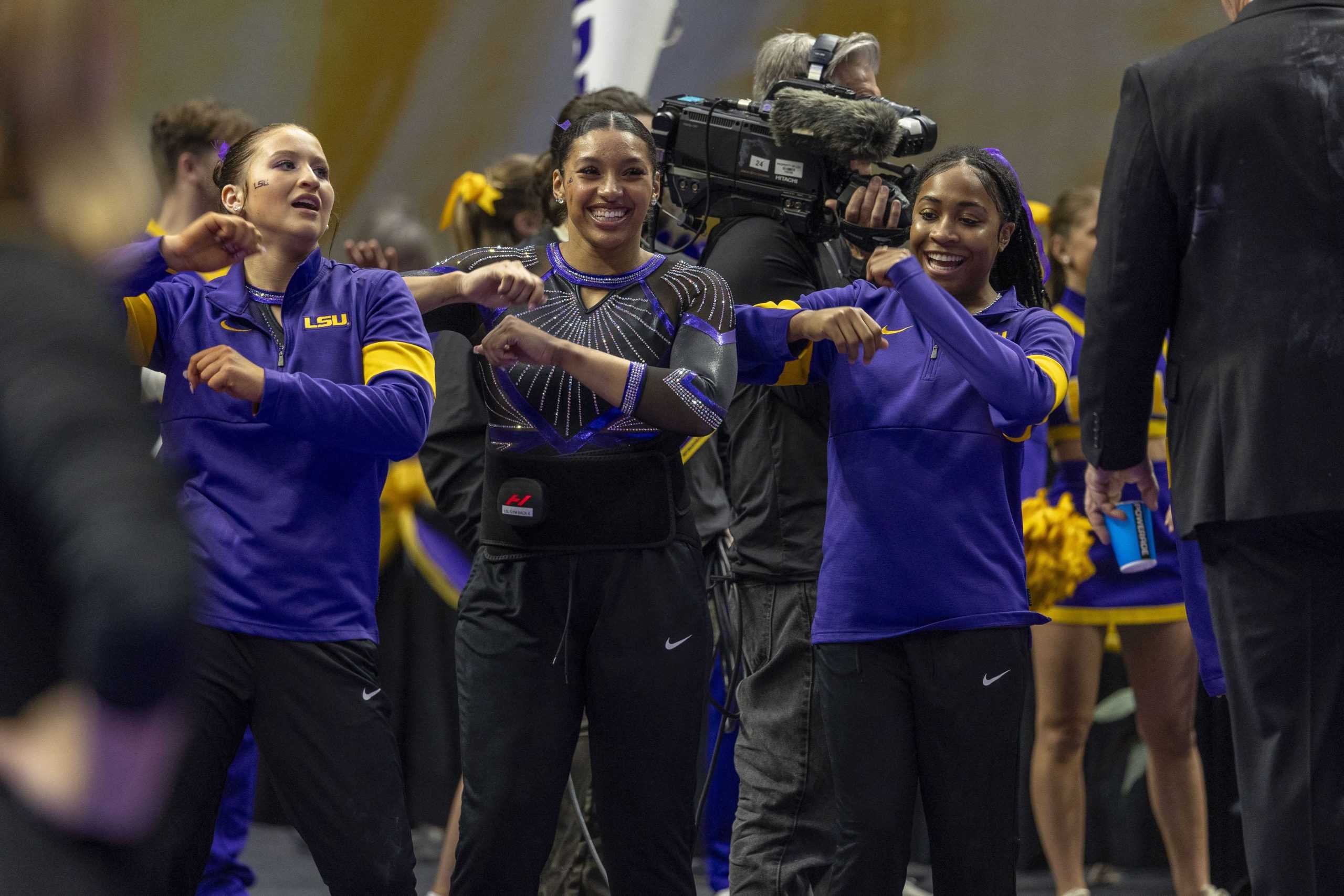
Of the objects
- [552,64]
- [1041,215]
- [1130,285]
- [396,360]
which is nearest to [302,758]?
[396,360]

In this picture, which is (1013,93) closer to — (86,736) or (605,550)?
(605,550)

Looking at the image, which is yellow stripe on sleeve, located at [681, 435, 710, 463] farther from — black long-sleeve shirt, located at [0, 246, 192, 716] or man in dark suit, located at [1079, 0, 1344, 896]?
black long-sleeve shirt, located at [0, 246, 192, 716]

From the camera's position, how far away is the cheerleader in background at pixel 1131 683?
14.1 ft

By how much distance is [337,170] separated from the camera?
6016 millimetres

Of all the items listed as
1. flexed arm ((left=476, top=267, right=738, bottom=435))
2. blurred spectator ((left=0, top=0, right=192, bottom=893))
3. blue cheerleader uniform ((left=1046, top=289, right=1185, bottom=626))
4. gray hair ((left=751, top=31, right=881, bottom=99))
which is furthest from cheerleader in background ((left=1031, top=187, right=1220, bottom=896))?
blurred spectator ((left=0, top=0, right=192, bottom=893))

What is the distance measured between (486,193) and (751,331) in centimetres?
157

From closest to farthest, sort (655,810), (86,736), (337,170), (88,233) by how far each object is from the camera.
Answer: (86,736), (88,233), (655,810), (337,170)

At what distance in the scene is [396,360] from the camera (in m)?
2.79

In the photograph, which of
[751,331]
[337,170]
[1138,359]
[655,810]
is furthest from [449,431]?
[337,170]

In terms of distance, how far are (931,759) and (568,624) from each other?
0.69 meters

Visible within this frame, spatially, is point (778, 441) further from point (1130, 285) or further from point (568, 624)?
point (1130, 285)

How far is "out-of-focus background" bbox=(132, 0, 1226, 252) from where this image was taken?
5.61 m

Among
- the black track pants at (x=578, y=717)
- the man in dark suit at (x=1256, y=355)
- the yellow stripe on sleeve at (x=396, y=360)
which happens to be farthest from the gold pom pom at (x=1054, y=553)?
the yellow stripe on sleeve at (x=396, y=360)

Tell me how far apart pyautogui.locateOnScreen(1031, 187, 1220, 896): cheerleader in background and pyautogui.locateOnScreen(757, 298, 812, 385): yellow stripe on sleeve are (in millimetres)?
1479
